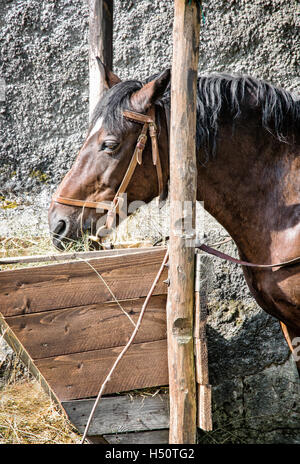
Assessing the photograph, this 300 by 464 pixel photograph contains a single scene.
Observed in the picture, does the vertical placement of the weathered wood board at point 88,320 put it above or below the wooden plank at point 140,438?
above

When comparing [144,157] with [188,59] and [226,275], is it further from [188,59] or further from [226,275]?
[226,275]

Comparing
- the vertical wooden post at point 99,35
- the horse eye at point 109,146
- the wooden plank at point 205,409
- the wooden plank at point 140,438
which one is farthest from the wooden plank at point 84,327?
the vertical wooden post at point 99,35

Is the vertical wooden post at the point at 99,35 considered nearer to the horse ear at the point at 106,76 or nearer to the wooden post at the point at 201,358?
the horse ear at the point at 106,76

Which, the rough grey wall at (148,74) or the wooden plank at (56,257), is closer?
the wooden plank at (56,257)

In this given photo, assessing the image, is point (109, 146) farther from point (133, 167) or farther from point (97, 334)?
point (97, 334)

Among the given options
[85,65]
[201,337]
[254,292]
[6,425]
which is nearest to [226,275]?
[254,292]

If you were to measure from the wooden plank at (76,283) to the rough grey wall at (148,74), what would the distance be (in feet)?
4.01

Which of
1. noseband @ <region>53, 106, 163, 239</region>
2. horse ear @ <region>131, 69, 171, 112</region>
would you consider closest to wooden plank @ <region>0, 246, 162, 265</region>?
noseband @ <region>53, 106, 163, 239</region>

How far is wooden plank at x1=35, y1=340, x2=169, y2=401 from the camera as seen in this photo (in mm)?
1980

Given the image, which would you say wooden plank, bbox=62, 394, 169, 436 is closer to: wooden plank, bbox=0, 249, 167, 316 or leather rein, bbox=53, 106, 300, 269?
wooden plank, bbox=0, 249, 167, 316

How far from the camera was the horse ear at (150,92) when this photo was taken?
1977 mm

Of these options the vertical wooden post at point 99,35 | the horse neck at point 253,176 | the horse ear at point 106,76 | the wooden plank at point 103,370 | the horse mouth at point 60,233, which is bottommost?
the wooden plank at point 103,370

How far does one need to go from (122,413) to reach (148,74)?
249 centimetres
